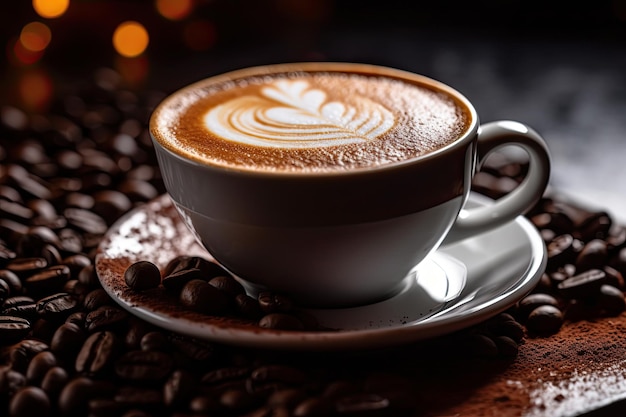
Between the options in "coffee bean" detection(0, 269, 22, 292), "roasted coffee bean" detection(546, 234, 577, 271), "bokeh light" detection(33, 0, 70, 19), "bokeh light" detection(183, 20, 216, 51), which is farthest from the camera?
"bokeh light" detection(183, 20, 216, 51)

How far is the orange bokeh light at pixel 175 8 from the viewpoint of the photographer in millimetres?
2746

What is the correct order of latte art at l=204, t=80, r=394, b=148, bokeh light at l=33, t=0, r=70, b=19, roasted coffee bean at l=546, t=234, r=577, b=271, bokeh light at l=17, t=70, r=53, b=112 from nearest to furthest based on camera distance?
1. latte art at l=204, t=80, r=394, b=148
2. roasted coffee bean at l=546, t=234, r=577, b=271
3. bokeh light at l=17, t=70, r=53, b=112
4. bokeh light at l=33, t=0, r=70, b=19

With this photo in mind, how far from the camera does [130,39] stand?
2.71 metres

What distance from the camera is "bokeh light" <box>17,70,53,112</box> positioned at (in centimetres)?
224

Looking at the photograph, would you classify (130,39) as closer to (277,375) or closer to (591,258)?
(591,258)

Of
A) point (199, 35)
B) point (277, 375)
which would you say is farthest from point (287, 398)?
point (199, 35)

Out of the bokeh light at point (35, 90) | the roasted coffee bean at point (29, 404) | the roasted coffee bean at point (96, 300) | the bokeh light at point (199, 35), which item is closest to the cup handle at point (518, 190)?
the roasted coffee bean at point (96, 300)

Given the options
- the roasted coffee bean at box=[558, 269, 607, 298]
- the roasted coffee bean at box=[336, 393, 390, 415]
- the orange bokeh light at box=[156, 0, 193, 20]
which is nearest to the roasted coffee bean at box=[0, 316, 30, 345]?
the roasted coffee bean at box=[336, 393, 390, 415]

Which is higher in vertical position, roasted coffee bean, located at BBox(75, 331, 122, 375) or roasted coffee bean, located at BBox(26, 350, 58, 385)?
roasted coffee bean, located at BBox(75, 331, 122, 375)

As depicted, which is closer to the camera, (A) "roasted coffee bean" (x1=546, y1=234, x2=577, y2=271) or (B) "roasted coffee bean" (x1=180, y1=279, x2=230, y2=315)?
(B) "roasted coffee bean" (x1=180, y1=279, x2=230, y2=315)

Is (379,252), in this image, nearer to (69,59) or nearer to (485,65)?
(485,65)

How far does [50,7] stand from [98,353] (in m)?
1.82

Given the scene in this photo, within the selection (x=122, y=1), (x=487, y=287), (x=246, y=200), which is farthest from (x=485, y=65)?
(x=246, y=200)

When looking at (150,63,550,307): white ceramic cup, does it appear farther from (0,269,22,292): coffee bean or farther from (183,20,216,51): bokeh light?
(183,20,216,51): bokeh light
